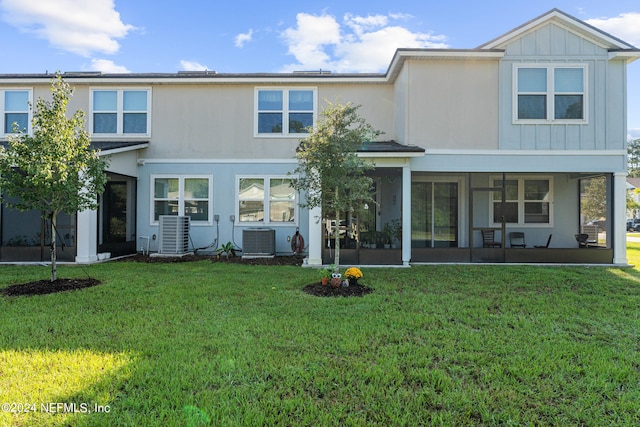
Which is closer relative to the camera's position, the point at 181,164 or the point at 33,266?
the point at 33,266

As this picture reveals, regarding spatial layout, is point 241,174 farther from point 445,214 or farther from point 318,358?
point 318,358

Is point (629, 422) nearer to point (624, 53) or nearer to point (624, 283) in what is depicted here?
point (624, 283)

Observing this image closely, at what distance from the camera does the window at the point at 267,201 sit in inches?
483

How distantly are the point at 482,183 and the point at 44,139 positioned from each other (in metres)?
12.2

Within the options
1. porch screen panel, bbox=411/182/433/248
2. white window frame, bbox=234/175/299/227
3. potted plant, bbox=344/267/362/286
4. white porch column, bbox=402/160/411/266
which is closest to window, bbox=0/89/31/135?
white window frame, bbox=234/175/299/227

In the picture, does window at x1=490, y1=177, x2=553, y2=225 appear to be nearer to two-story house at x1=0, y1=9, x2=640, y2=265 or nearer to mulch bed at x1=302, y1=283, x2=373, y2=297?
two-story house at x1=0, y1=9, x2=640, y2=265

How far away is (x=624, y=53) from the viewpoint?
387 inches

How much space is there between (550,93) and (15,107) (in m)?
17.1

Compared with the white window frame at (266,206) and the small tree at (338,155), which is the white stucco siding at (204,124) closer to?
the white window frame at (266,206)

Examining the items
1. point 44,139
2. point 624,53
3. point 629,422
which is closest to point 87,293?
point 44,139

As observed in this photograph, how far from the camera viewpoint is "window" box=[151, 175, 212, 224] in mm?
12273

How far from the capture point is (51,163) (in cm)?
653

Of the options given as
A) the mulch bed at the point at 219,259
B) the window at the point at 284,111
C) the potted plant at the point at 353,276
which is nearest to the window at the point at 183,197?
the mulch bed at the point at 219,259

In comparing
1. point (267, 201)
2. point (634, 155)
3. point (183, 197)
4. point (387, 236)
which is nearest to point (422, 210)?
point (387, 236)
